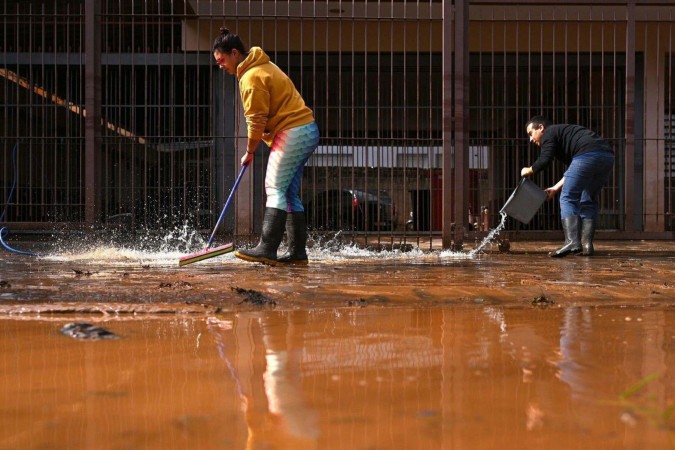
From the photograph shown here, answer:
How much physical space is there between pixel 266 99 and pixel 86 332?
2.71 m

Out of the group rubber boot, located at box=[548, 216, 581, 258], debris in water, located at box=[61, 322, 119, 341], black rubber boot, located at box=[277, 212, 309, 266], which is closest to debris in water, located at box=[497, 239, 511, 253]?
rubber boot, located at box=[548, 216, 581, 258]

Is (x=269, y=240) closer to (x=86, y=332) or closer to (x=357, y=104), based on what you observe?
(x=86, y=332)

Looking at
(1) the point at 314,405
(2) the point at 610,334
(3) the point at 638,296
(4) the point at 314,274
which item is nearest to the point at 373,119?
(4) the point at 314,274

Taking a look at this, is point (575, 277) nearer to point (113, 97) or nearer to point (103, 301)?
point (103, 301)

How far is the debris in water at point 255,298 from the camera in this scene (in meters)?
2.77

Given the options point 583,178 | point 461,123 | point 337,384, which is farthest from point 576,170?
point 337,384

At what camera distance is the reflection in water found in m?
1.18

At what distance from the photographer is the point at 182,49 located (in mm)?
11008

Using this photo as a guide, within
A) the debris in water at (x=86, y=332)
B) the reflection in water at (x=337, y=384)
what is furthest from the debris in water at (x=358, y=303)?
the debris in water at (x=86, y=332)

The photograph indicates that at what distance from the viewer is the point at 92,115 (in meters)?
6.40

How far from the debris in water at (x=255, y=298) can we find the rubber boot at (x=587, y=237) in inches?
155

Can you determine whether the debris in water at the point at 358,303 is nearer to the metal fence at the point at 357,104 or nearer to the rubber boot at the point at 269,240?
the rubber boot at the point at 269,240

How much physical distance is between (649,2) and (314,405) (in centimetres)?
879

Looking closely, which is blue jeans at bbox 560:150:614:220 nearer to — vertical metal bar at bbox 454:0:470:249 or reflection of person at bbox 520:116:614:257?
reflection of person at bbox 520:116:614:257
